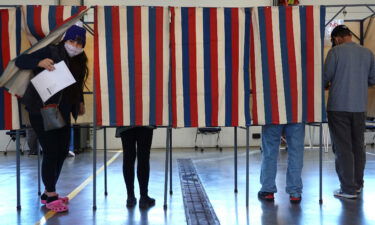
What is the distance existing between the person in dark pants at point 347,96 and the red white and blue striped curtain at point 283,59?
294 mm

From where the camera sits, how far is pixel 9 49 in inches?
142

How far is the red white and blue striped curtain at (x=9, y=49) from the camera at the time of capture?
11.8 feet

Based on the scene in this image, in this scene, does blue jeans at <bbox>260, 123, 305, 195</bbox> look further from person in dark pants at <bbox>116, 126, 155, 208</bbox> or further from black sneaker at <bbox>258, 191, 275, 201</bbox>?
person in dark pants at <bbox>116, 126, 155, 208</bbox>

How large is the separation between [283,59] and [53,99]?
198 cm

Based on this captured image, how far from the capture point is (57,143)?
11.4 ft

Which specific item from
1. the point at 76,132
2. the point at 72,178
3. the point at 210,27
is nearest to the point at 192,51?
the point at 210,27

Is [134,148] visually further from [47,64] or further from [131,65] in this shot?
[47,64]

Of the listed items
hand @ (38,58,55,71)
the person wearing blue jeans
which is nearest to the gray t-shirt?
the person wearing blue jeans

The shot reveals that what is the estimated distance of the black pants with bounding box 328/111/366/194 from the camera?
3822mm

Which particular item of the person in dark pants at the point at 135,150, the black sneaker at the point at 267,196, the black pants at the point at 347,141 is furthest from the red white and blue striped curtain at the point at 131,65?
the black pants at the point at 347,141

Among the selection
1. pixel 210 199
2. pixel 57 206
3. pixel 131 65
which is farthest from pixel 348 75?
pixel 57 206

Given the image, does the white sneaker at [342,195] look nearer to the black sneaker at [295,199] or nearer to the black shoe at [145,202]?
the black sneaker at [295,199]

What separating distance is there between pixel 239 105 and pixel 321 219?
1135mm

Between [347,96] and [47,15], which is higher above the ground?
[47,15]
